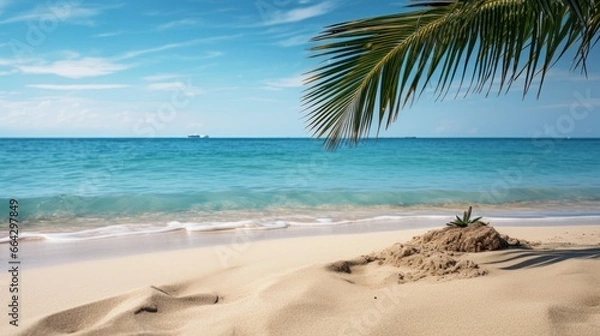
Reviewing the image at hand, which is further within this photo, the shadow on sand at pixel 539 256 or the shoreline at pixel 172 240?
the shoreline at pixel 172 240

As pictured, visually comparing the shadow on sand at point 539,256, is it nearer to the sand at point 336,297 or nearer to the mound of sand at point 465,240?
the sand at point 336,297

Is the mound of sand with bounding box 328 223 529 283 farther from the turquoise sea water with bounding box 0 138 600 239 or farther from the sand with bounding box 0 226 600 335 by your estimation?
the turquoise sea water with bounding box 0 138 600 239

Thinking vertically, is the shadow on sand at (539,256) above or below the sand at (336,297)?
above

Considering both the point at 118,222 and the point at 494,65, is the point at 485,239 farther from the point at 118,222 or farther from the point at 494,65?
the point at 118,222

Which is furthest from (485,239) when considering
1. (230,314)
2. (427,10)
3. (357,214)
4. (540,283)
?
(357,214)

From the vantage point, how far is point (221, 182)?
52.6ft

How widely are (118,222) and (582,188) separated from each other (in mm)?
13739

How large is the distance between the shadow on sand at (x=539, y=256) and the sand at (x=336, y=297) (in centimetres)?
1

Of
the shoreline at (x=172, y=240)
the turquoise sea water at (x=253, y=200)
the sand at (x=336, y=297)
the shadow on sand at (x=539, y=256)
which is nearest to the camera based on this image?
the sand at (x=336, y=297)

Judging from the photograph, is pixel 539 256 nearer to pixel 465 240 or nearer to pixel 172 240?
pixel 465 240

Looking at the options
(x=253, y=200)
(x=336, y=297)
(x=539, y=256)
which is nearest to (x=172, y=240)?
(x=336, y=297)

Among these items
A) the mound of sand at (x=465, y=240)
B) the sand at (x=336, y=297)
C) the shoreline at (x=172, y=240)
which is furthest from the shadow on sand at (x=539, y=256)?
the shoreline at (x=172, y=240)

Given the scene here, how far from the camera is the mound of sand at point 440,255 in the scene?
3348 millimetres

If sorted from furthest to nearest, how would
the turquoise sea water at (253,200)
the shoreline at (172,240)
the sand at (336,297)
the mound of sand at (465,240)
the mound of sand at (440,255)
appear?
the turquoise sea water at (253,200) → the shoreline at (172,240) → the mound of sand at (465,240) → the mound of sand at (440,255) → the sand at (336,297)
